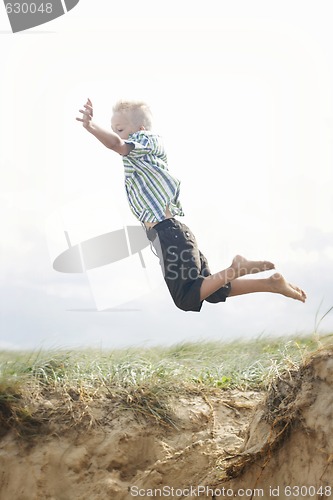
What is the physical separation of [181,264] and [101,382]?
1.49 m

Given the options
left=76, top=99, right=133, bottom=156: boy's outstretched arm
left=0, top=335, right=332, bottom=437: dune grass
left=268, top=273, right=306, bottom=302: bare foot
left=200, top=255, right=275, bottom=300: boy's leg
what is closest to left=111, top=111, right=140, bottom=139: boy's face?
left=76, top=99, right=133, bottom=156: boy's outstretched arm

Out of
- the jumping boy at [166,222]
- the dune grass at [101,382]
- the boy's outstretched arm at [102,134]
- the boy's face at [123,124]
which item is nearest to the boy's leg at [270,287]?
the jumping boy at [166,222]

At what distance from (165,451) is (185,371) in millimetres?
967

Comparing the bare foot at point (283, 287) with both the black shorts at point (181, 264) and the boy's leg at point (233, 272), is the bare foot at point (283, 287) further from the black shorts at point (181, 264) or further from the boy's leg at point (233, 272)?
the black shorts at point (181, 264)

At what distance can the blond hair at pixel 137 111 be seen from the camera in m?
5.96

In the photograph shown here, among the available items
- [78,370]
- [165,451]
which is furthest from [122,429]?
[78,370]

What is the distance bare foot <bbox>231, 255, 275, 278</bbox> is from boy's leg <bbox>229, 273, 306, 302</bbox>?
193mm

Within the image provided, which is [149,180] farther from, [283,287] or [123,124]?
[283,287]

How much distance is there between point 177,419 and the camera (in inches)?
236

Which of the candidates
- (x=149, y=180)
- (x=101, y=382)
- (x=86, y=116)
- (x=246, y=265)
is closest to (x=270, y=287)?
(x=246, y=265)

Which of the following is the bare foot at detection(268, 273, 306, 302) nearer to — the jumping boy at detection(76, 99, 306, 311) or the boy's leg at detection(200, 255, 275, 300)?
the jumping boy at detection(76, 99, 306, 311)

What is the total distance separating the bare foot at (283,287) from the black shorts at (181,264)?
399mm

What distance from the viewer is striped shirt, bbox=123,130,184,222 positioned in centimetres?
584

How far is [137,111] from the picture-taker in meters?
5.97
